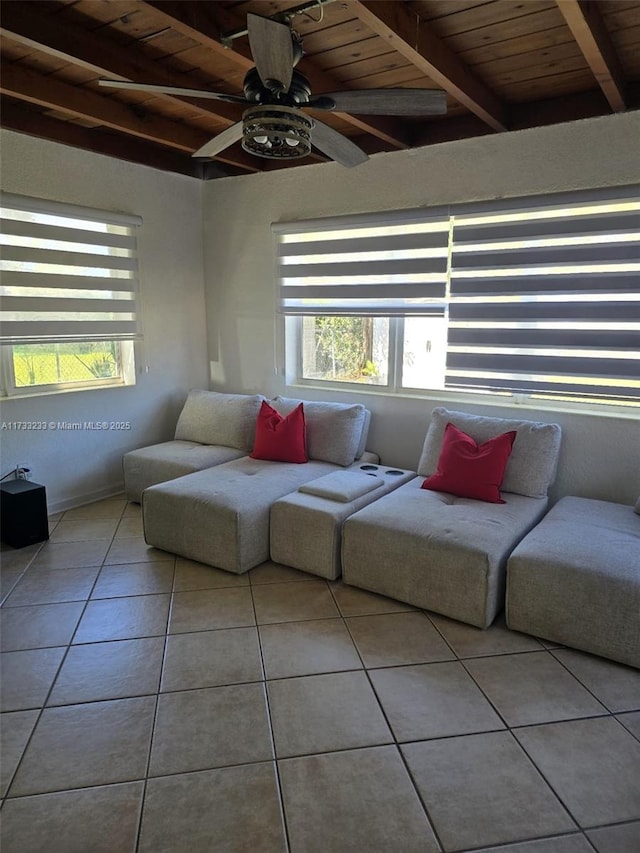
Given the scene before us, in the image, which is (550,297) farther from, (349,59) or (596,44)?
(349,59)

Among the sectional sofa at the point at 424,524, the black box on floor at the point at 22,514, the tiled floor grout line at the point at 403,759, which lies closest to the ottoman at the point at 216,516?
the sectional sofa at the point at 424,524

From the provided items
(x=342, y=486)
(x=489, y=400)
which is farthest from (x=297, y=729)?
(x=489, y=400)

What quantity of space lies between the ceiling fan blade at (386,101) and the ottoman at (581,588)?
73.4 inches

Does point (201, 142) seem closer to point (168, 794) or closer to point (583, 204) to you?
point (583, 204)

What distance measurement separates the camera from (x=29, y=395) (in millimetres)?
3645

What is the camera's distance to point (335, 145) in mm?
2389

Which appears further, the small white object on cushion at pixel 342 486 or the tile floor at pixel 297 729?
the small white object on cushion at pixel 342 486

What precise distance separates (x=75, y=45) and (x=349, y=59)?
4.05 ft

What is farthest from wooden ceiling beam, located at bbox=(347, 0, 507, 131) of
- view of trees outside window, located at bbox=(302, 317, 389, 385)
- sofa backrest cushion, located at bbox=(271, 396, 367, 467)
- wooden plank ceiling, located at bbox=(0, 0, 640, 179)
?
sofa backrest cushion, located at bbox=(271, 396, 367, 467)

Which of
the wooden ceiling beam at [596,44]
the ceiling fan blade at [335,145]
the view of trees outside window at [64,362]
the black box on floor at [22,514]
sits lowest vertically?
the black box on floor at [22,514]

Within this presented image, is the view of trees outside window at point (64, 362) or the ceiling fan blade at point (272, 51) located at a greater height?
the ceiling fan blade at point (272, 51)

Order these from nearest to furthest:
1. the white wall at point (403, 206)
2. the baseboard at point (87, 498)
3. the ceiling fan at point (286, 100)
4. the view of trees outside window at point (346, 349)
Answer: the ceiling fan at point (286, 100), the white wall at point (403, 206), the baseboard at point (87, 498), the view of trees outside window at point (346, 349)

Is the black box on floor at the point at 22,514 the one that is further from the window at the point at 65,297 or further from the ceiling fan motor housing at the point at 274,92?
the ceiling fan motor housing at the point at 274,92

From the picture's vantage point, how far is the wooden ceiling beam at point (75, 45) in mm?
2213
